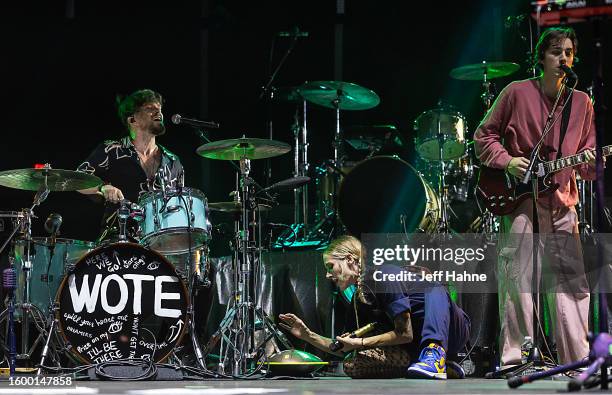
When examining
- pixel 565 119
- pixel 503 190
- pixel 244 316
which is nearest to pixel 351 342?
pixel 244 316

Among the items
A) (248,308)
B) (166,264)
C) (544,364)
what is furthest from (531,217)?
(166,264)

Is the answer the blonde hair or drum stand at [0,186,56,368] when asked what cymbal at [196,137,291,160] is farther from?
drum stand at [0,186,56,368]

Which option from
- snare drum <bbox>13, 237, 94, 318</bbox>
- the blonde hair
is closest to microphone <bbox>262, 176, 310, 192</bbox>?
the blonde hair

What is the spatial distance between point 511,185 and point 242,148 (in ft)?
6.80

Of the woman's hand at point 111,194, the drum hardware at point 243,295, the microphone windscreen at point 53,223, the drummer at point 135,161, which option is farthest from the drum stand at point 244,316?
the microphone windscreen at point 53,223

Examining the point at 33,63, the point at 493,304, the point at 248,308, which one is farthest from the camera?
the point at 33,63

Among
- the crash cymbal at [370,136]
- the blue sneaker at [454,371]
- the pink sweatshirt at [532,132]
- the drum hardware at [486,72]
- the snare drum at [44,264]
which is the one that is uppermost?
the drum hardware at [486,72]

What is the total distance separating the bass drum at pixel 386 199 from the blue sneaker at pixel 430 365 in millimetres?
1554

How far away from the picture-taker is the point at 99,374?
508cm

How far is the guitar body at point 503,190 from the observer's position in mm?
5148

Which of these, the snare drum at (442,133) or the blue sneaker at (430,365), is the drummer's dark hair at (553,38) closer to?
the blue sneaker at (430,365)

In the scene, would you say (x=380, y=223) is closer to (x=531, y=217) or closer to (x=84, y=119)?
(x=531, y=217)

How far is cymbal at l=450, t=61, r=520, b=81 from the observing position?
311 inches

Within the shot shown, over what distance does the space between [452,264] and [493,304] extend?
0.39 metres
